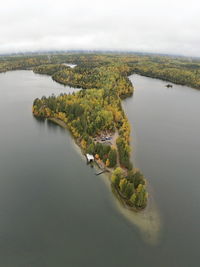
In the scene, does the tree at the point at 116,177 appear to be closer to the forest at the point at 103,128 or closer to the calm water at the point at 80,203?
the forest at the point at 103,128

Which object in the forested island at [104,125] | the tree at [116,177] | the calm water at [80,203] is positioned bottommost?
the calm water at [80,203]

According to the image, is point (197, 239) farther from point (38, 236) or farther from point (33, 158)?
point (33, 158)

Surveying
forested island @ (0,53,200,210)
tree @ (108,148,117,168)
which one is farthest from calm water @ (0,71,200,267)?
tree @ (108,148,117,168)

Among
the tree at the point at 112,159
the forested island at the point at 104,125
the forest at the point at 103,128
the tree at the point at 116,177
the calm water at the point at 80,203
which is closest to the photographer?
the calm water at the point at 80,203

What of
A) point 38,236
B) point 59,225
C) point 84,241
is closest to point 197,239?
point 84,241

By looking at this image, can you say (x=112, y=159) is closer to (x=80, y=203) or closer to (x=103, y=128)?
(x=80, y=203)

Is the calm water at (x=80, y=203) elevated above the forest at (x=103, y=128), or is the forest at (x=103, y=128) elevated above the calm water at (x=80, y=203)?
the forest at (x=103, y=128)

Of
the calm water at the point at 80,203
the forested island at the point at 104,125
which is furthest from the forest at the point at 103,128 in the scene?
the calm water at the point at 80,203

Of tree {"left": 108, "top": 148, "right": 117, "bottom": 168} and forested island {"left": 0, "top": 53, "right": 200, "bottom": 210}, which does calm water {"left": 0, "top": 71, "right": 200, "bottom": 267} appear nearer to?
forested island {"left": 0, "top": 53, "right": 200, "bottom": 210}
